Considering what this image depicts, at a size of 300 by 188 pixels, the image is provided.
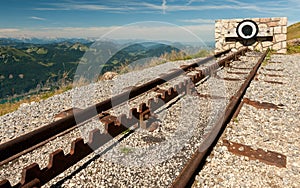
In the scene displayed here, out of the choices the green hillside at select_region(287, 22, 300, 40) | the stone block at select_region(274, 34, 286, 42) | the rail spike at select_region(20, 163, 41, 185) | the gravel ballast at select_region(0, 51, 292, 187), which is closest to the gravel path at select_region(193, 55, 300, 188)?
the gravel ballast at select_region(0, 51, 292, 187)

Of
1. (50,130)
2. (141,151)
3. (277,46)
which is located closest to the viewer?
(50,130)

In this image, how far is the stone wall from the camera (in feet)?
43.1

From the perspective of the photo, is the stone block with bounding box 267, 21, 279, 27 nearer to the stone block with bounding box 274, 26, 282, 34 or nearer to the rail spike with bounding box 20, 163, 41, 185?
the stone block with bounding box 274, 26, 282, 34

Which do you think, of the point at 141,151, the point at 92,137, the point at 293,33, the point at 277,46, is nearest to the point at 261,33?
the point at 277,46

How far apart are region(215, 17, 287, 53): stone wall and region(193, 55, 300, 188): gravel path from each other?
9.61 metres

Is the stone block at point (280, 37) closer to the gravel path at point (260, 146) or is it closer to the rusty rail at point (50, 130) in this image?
the gravel path at point (260, 146)

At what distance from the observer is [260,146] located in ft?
9.18

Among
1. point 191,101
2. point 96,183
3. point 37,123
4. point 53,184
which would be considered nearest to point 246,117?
point 191,101

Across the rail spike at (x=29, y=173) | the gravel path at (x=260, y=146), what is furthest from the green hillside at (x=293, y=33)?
the rail spike at (x=29, y=173)

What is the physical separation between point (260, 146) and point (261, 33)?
12259 millimetres

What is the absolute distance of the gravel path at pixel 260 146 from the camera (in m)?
2.17

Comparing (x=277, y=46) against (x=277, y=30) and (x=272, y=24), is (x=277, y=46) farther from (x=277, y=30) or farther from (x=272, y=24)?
(x=272, y=24)

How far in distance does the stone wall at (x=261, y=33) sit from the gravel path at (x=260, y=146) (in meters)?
9.61

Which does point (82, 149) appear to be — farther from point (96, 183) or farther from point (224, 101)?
point (224, 101)
